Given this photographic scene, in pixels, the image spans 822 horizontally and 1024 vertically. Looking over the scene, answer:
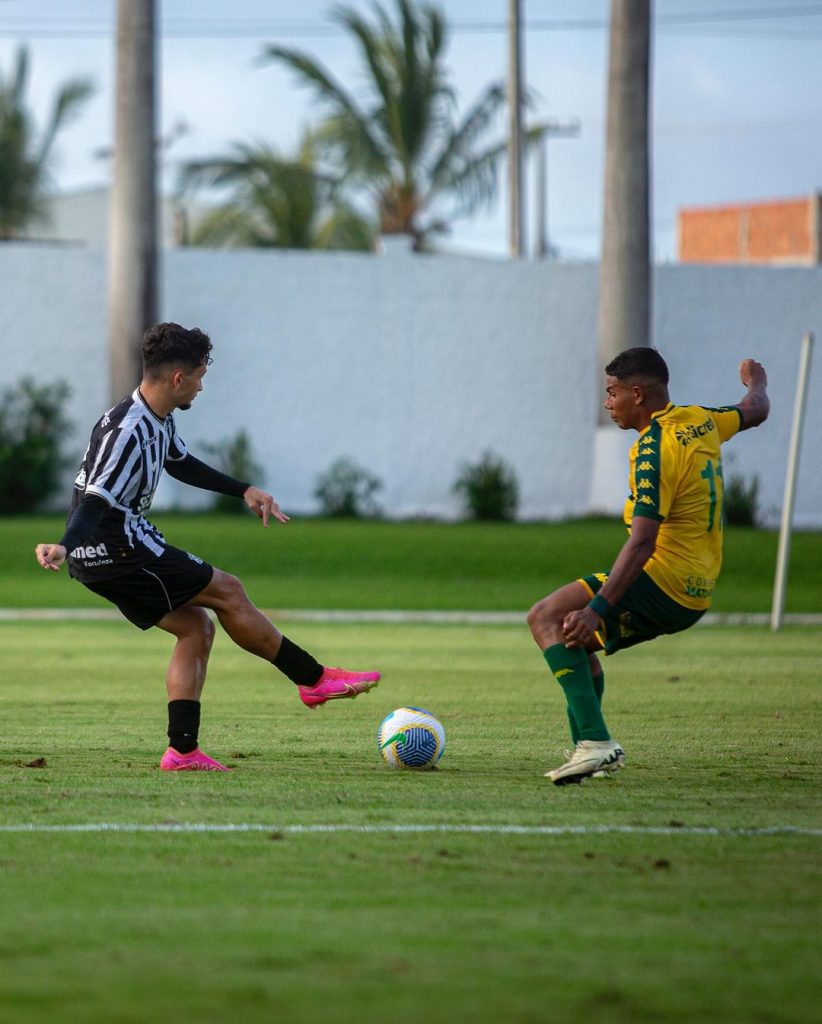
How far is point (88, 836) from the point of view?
5902 millimetres

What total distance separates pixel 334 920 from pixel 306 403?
69.0 feet

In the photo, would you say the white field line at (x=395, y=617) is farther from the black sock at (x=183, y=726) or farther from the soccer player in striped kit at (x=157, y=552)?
the black sock at (x=183, y=726)

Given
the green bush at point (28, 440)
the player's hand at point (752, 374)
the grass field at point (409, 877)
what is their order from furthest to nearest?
the green bush at point (28, 440) < the player's hand at point (752, 374) < the grass field at point (409, 877)

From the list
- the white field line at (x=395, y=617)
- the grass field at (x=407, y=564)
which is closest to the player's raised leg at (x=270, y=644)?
the white field line at (x=395, y=617)

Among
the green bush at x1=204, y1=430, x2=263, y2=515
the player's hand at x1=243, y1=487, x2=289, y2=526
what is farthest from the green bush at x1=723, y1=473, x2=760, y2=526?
the player's hand at x1=243, y1=487, x2=289, y2=526

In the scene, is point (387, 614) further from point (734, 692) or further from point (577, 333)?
point (577, 333)

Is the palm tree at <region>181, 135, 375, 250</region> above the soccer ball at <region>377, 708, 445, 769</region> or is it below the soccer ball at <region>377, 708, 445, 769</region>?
above

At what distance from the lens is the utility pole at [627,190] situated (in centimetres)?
2420

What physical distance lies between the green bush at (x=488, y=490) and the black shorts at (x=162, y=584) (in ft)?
59.1

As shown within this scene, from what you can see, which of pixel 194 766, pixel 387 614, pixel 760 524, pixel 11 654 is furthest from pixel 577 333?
pixel 194 766

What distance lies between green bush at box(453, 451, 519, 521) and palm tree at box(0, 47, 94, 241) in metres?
17.3

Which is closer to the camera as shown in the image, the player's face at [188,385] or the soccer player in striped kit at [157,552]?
the soccer player in striped kit at [157,552]

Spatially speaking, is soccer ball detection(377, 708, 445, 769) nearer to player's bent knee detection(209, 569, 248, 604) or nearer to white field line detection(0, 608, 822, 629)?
player's bent knee detection(209, 569, 248, 604)

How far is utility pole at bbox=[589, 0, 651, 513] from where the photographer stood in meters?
24.2
